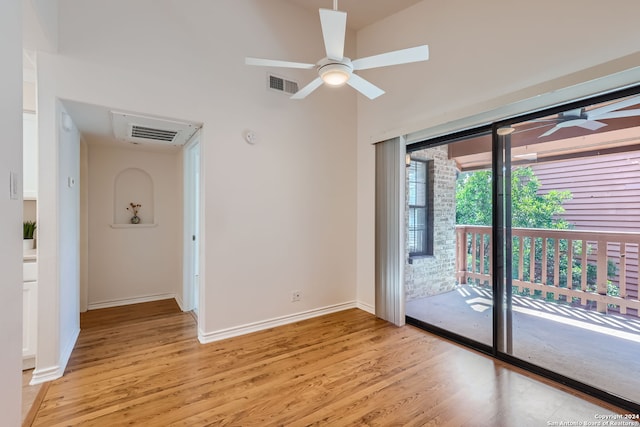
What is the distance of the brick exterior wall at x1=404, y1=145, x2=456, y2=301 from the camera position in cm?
336

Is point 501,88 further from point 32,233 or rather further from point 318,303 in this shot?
point 32,233

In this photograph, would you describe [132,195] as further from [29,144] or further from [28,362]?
[28,362]

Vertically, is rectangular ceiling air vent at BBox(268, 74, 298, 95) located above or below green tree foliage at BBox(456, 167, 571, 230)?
above

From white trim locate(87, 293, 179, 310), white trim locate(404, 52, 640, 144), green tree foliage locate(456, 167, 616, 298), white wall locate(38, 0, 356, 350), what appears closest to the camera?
white trim locate(404, 52, 640, 144)

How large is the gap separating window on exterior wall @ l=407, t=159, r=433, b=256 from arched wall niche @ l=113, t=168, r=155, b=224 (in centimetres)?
378

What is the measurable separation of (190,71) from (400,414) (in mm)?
3397

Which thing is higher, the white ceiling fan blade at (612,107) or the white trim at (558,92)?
the white trim at (558,92)

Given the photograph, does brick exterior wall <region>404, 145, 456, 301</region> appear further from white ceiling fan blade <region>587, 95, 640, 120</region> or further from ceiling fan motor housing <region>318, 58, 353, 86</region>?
ceiling fan motor housing <region>318, 58, 353, 86</region>

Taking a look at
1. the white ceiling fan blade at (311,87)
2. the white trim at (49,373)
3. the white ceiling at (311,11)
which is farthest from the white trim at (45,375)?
the white ceiling fan blade at (311,87)

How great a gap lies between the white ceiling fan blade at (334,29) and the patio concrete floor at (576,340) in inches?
102

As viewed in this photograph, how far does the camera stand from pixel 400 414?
192 centimetres

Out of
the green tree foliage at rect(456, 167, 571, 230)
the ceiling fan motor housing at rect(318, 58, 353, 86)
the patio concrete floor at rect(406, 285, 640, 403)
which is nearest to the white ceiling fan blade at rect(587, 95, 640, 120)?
the green tree foliage at rect(456, 167, 571, 230)

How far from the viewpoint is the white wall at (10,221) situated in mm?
1253

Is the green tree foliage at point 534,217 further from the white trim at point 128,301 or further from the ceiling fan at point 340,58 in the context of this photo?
the white trim at point 128,301
